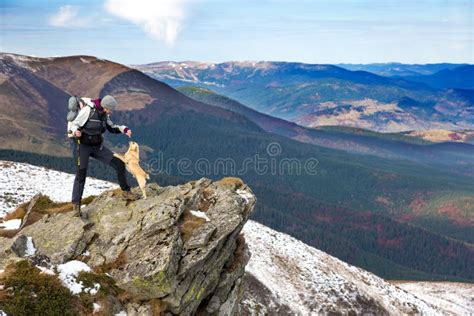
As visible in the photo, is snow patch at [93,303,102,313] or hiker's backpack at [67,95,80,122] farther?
hiker's backpack at [67,95,80,122]

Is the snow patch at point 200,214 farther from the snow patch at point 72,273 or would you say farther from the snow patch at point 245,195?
the snow patch at point 72,273

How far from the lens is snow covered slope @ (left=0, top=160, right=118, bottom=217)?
4862 centimetres

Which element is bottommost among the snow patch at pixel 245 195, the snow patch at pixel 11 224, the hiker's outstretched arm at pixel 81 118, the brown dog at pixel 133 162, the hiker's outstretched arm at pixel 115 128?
the snow patch at pixel 11 224

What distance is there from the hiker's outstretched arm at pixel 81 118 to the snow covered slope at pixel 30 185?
85.7 feet

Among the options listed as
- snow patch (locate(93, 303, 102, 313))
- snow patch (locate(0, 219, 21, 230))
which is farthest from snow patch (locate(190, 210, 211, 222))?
snow patch (locate(0, 219, 21, 230))

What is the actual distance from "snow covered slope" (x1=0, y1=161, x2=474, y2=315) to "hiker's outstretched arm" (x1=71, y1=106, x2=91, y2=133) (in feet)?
86.5

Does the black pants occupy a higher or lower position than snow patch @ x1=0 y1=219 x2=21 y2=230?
higher

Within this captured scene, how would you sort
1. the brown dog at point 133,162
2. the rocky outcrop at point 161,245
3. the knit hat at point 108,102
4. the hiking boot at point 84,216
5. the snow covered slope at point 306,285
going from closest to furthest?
1. the rocky outcrop at point 161,245
2. the knit hat at point 108,102
3. the hiking boot at point 84,216
4. the brown dog at point 133,162
5. the snow covered slope at point 306,285

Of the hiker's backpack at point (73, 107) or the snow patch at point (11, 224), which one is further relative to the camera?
the snow patch at point (11, 224)

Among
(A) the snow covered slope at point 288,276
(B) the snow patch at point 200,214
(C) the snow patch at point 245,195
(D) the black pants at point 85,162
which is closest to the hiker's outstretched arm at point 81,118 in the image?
(D) the black pants at point 85,162

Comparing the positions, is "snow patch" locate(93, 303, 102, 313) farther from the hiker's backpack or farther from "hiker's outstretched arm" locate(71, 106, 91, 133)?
the hiker's backpack

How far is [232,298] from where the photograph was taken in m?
25.8

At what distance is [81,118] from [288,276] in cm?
4270

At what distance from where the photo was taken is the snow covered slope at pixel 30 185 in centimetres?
4862
